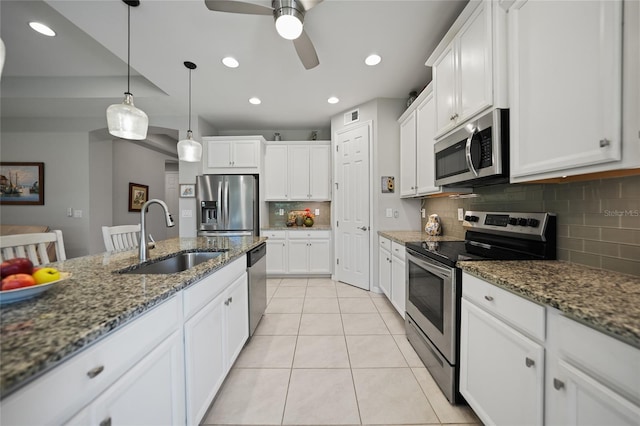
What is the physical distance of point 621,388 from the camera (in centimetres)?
65

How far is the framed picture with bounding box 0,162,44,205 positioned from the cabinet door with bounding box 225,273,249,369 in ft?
14.5

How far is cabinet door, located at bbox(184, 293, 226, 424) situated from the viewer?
111cm

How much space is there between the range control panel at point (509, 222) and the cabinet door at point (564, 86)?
0.33 meters

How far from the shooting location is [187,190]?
3840 mm

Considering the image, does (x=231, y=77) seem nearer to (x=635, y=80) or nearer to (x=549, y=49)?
(x=549, y=49)

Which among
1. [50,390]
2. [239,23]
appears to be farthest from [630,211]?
[239,23]

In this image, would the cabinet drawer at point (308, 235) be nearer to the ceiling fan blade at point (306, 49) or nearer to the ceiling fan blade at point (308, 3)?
the ceiling fan blade at point (306, 49)

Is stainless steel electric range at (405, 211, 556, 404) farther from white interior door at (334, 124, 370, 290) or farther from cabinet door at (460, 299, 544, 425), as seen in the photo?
white interior door at (334, 124, 370, 290)

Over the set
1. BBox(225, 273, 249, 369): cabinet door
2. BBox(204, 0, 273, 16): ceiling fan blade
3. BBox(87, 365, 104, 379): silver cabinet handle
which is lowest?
BBox(225, 273, 249, 369): cabinet door

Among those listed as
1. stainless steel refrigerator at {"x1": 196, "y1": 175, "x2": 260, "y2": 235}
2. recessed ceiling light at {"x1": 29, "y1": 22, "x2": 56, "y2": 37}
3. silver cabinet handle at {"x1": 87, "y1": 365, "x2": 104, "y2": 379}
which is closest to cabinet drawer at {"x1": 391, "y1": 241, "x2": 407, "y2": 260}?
silver cabinet handle at {"x1": 87, "y1": 365, "x2": 104, "y2": 379}

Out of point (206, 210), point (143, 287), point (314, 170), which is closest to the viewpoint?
point (143, 287)

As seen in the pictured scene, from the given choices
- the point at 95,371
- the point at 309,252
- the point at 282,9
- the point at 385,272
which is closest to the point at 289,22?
the point at 282,9

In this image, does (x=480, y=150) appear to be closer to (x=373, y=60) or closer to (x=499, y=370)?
(x=499, y=370)

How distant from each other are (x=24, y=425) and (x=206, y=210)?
3.57 metres
